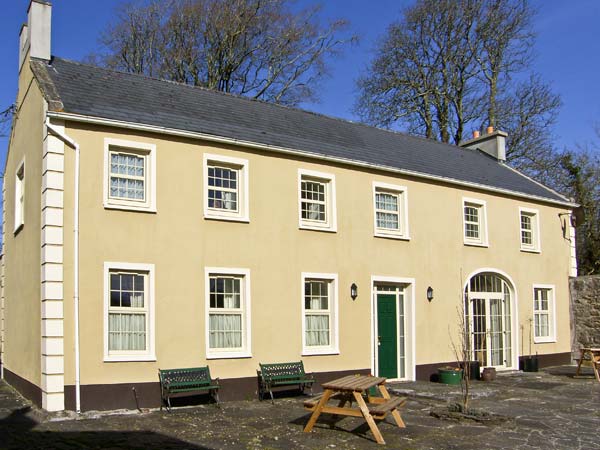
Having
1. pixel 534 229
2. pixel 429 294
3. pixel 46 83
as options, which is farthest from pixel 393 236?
pixel 46 83

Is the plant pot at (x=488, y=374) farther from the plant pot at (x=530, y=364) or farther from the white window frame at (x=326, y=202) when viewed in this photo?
the white window frame at (x=326, y=202)

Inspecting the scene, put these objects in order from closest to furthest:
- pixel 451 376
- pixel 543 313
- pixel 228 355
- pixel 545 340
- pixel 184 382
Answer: pixel 184 382 < pixel 228 355 < pixel 451 376 < pixel 545 340 < pixel 543 313

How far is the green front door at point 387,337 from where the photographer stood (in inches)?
649

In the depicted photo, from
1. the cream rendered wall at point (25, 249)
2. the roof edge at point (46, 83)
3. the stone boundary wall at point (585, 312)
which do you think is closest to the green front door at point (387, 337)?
the cream rendered wall at point (25, 249)

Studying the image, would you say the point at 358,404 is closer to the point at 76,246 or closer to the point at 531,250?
the point at 76,246

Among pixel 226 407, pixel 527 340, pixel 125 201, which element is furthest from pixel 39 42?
pixel 527 340

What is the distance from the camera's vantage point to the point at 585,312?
21.5 m

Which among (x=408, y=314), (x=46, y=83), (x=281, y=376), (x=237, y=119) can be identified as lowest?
(x=281, y=376)

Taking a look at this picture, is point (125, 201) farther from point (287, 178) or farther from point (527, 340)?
point (527, 340)

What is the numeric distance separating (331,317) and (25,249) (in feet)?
23.5

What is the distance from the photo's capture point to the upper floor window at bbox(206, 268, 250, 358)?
44.4 ft

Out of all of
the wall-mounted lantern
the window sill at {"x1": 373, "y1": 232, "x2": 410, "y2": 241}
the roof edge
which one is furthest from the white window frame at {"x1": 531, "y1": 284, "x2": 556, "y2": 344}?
the roof edge

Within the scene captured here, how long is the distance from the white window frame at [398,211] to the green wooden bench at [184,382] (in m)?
5.98

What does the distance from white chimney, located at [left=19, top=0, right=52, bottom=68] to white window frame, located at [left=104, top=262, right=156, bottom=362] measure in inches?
218
